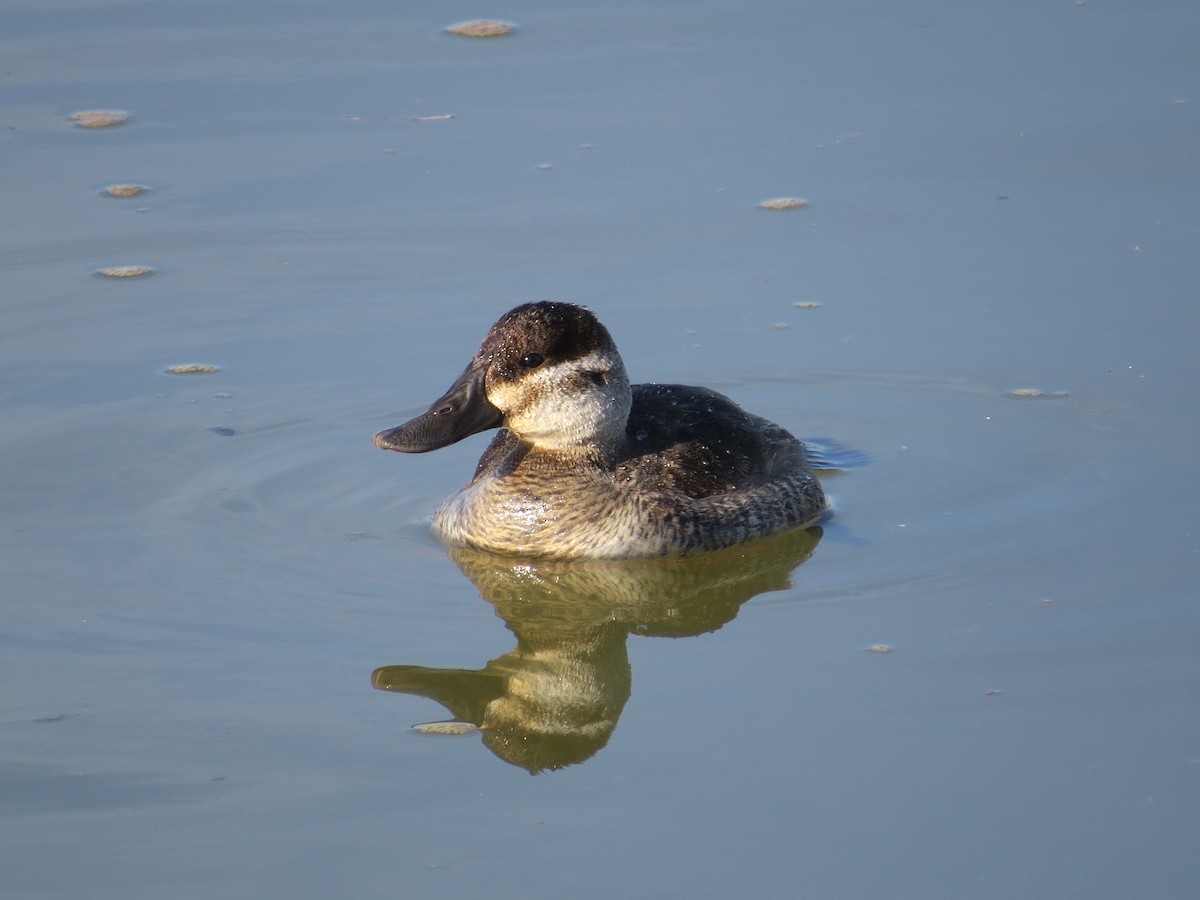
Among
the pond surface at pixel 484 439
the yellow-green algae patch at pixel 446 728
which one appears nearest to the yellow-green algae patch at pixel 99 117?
the pond surface at pixel 484 439

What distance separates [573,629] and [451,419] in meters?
1.07

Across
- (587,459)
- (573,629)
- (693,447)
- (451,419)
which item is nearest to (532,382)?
(451,419)

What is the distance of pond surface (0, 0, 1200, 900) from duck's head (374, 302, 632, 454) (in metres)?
0.59

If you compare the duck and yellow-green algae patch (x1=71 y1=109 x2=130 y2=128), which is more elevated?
yellow-green algae patch (x1=71 y1=109 x2=130 y2=128)

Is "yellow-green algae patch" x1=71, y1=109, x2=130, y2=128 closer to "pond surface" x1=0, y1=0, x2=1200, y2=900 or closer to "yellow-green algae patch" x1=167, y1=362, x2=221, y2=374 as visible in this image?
"pond surface" x1=0, y1=0, x2=1200, y2=900

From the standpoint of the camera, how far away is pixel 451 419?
8.04 metres

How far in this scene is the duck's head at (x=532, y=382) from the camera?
797cm

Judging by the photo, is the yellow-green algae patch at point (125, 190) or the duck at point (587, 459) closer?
the duck at point (587, 459)

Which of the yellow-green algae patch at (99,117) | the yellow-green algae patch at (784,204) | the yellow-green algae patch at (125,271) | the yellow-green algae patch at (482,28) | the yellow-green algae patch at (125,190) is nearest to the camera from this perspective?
the yellow-green algae patch at (125,271)

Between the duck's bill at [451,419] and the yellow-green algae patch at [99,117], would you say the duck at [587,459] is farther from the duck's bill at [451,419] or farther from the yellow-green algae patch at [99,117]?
the yellow-green algae patch at [99,117]

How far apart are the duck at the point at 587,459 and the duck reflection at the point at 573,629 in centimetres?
8

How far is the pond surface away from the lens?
6168 millimetres

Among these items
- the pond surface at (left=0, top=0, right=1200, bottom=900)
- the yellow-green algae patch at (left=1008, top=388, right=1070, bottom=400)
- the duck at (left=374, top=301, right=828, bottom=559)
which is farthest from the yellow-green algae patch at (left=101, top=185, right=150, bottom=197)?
the yellow-green algae patch at (left=1008, top=388, right=1070, bottom=400)

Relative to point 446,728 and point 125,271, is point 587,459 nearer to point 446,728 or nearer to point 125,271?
point 446,728
